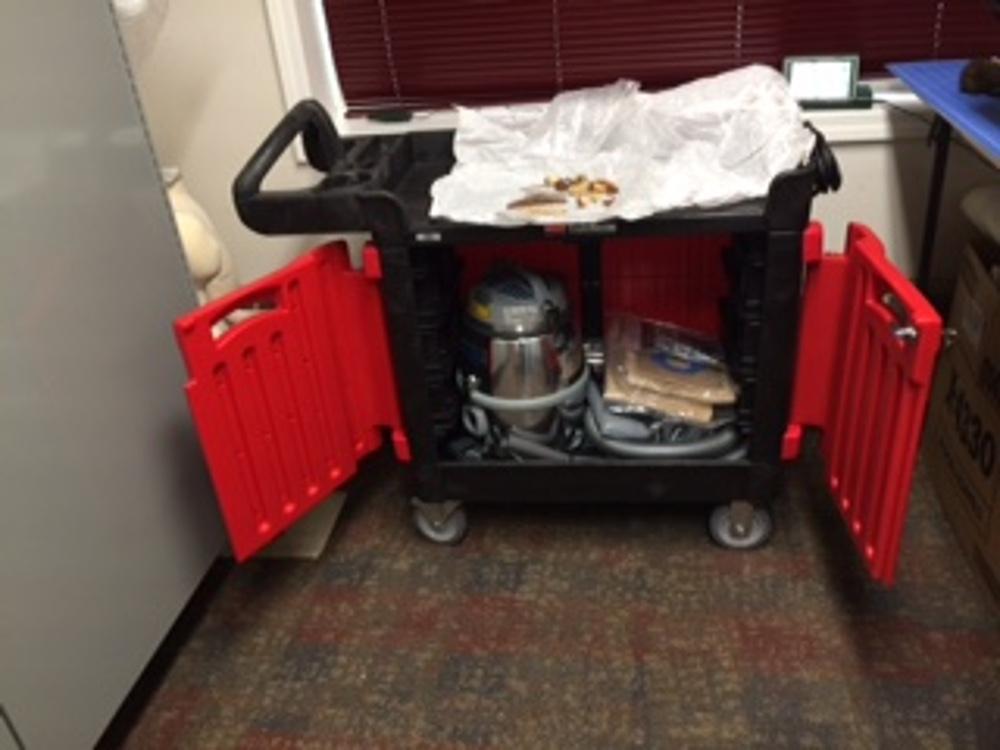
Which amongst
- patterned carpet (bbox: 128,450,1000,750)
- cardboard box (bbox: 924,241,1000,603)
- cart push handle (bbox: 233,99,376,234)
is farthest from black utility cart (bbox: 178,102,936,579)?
cardboard box (bbox: 924,241,1000,603)

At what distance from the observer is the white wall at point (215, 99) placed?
1.78 meters

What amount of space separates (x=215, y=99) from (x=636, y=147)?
92cm

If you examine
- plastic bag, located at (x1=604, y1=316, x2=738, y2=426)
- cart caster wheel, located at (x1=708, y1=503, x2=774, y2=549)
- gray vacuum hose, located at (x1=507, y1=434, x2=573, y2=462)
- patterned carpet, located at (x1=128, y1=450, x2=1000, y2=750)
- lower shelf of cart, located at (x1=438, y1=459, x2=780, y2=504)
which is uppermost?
plastic bag, located at (x1=604, y1=316, x2=738, y2=426)

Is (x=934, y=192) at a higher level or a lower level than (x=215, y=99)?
lower

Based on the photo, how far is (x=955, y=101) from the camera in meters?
1.43

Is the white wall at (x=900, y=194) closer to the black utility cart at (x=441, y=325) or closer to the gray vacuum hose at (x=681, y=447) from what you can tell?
the black utility cart at (x=441, y=325)

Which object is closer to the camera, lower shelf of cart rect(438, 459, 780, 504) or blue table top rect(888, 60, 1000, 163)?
blue table top rect(888, 60, 1000, 163)

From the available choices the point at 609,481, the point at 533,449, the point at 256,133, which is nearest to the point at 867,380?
the point at 609,481

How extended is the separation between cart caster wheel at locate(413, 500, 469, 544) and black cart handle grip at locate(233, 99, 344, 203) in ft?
2.12

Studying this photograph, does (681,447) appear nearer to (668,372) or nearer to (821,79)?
(668,372)

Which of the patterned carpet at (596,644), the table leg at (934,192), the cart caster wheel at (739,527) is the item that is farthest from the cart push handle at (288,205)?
the table leg at (934,192)

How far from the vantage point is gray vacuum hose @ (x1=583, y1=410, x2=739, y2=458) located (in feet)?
4.99

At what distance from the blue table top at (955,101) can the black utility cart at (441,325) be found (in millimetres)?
202

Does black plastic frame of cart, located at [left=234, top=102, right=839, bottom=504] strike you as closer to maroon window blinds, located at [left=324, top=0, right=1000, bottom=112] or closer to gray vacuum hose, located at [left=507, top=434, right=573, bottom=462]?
gray vacuum hose, located at [left=507, top=434, right=573, bottom=462]
